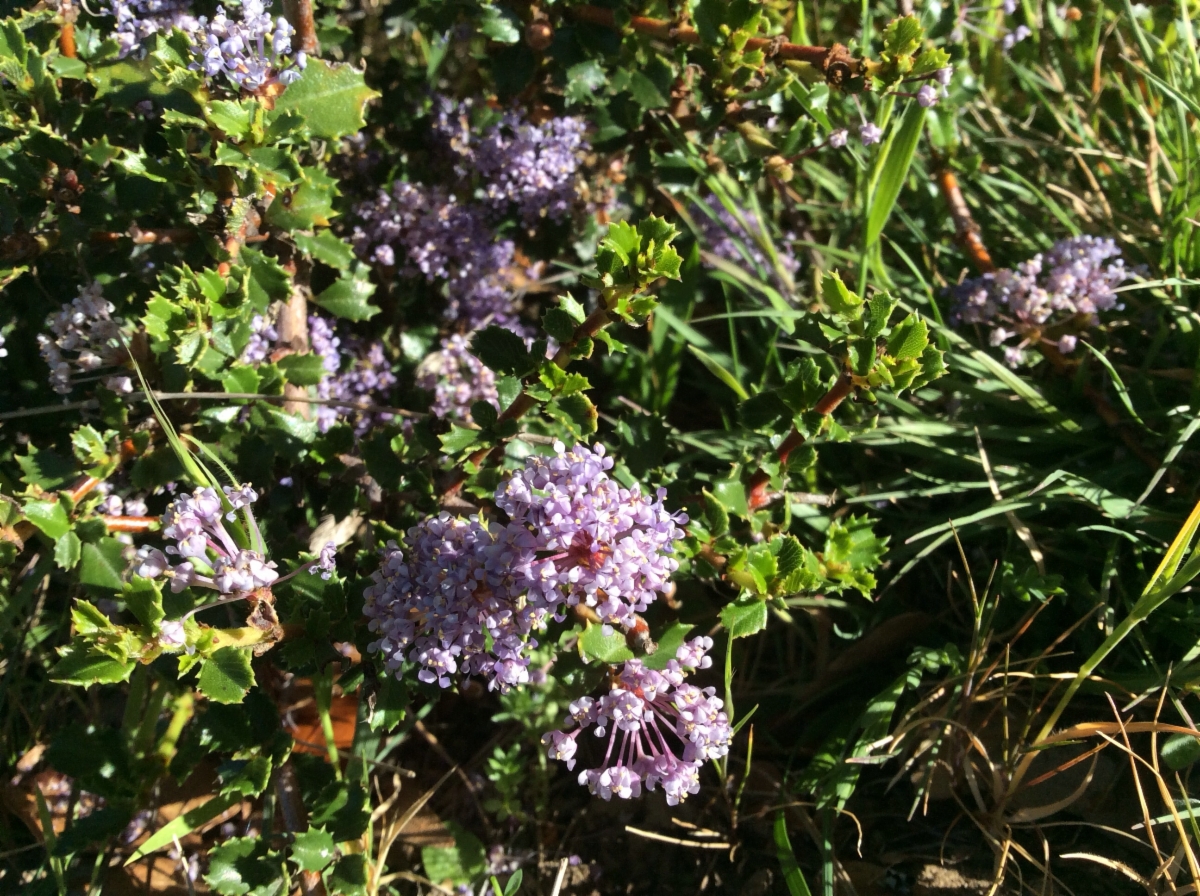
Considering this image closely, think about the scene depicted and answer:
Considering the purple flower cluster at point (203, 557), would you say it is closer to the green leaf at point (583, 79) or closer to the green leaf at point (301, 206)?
the green leaf at point (301, 206)

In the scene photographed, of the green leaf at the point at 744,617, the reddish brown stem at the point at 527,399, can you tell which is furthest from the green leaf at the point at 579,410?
the green leaf at the point at 744,617

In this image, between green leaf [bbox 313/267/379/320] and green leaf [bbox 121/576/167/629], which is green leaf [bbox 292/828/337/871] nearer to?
green leaf [bbox 121/576/167/629]

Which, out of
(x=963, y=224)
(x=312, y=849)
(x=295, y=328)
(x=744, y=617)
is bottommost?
(x=312, y=849)

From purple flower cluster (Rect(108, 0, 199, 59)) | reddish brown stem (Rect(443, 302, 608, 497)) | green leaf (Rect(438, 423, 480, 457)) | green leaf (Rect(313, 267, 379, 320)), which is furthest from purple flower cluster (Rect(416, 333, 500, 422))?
purple flower cluster (Rect(108, 0, 199, 59))

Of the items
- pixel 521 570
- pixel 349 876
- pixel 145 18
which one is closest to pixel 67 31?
pixel 145 18

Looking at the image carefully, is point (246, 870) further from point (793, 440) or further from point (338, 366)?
point (793, 440)

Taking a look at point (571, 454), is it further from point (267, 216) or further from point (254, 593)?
point (267, 216)

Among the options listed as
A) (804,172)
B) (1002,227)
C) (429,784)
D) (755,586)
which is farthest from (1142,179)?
(429,784)
